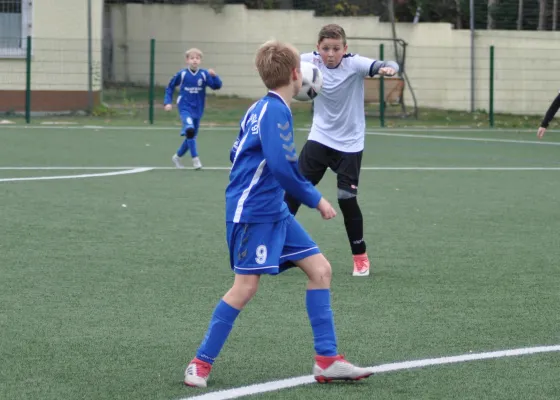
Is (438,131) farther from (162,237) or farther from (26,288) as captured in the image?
(26,288)

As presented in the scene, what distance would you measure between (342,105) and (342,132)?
0.21m

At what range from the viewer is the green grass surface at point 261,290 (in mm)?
5922

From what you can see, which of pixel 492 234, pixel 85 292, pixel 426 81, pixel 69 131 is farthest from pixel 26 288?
pixel 426 81

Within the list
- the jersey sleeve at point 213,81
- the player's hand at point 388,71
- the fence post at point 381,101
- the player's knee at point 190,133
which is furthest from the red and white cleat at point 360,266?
the fence post at point 381,101

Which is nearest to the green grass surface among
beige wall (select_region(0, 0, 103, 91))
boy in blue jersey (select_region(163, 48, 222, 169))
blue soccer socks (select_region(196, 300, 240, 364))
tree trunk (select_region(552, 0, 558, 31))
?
blue soccer socks (select_region(196, 300, 240, 364))

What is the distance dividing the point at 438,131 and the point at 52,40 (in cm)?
858

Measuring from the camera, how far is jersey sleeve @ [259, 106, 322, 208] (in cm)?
554

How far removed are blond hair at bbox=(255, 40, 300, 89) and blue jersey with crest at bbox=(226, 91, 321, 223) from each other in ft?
0.26

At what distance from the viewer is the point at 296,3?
114 feet

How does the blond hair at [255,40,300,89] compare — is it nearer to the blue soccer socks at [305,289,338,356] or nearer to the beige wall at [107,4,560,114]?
the blue soccer socks at [305,289,338,356]

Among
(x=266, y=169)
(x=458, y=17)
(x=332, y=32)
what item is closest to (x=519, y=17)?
(x=458, y=17)

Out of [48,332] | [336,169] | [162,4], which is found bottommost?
[48,332]

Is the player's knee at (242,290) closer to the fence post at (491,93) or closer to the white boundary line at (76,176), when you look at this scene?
the white boundary line at (76,176)

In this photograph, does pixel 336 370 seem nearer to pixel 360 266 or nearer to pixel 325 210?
pixel 325 210
